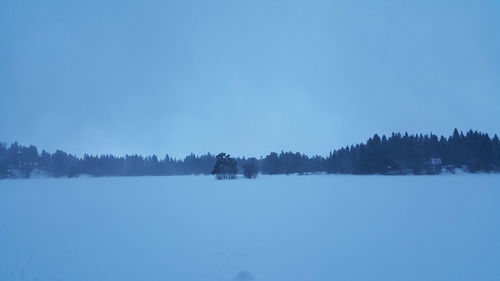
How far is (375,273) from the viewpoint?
909 cm

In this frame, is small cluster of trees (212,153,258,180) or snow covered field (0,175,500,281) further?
small cluster of trees (212,153,258,180)

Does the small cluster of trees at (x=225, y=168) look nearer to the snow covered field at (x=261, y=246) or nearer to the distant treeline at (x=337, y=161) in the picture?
the distant treeline at (x=337, y=161)

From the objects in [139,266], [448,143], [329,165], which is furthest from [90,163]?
[139,266]

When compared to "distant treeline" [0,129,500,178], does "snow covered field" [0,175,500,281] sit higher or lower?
lower

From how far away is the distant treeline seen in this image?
3378 inches

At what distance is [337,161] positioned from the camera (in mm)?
119688

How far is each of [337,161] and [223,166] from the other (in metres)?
51.3

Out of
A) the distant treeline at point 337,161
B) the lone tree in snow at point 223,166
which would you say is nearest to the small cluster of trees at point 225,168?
the lone tree in snow at point 223,166

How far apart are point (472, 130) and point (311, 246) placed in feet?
335

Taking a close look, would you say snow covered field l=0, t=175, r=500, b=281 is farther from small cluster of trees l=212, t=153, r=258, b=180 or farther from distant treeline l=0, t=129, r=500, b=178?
distant treeline l=0, t=129, r=500, b=178

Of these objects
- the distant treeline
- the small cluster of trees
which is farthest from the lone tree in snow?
the distant treeline

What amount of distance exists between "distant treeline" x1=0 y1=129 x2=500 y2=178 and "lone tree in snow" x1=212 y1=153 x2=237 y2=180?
18591 millimetres

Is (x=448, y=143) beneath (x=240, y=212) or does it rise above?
above

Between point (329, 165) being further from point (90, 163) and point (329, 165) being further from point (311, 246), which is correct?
point (90, 163)
